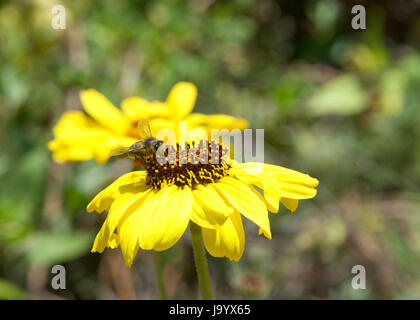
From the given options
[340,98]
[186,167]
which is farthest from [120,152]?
[340,98]

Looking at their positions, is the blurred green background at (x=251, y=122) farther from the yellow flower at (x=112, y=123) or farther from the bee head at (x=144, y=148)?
the bee head at (x=144, y=148)

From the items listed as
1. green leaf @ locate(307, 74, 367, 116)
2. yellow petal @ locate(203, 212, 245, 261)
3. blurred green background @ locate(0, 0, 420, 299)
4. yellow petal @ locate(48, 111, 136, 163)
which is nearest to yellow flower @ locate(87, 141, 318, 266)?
yellow petal @ locate(203, 212, 245, 261)

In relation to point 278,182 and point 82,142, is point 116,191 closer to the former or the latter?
point 278,182

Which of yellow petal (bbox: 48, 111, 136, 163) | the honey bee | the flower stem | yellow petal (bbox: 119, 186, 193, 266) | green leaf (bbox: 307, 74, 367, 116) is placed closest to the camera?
yellow petal (bbox: 119, 186, 193, 266)
